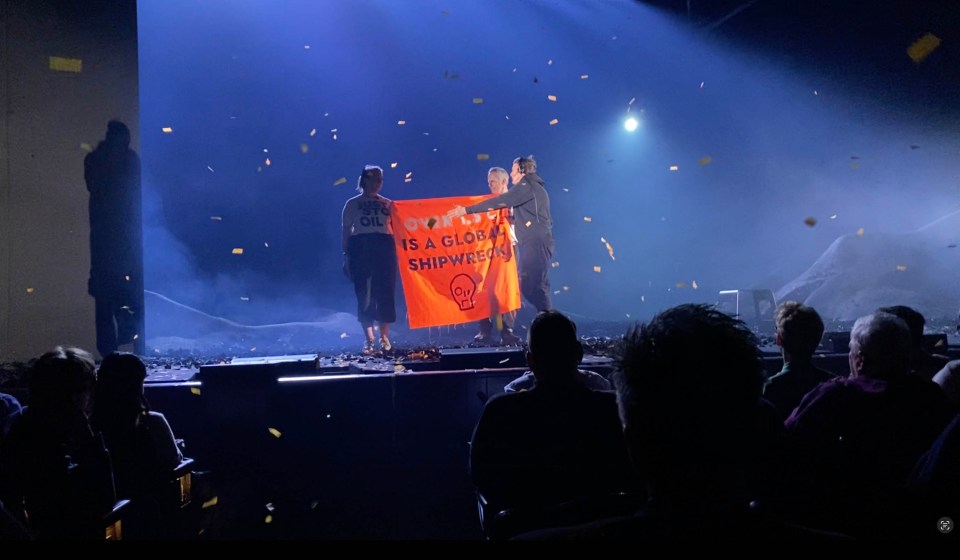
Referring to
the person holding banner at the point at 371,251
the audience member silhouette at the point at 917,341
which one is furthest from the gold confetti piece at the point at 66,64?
the audience member silhouette at the point at 917,341

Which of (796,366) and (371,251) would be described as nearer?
(796,366)

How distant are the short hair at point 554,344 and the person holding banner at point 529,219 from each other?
15.3ft

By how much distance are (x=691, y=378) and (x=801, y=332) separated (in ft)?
7.53

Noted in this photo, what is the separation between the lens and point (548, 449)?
220 centimetres

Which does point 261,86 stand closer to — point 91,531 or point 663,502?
point 91,531

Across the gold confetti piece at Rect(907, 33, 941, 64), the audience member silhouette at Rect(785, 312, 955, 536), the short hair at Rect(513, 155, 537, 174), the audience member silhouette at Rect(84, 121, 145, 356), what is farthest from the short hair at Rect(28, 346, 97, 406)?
the gold confetti piece at Rect(907, 33, 941, 64)

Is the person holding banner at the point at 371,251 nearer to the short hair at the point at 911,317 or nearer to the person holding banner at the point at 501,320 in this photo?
the person holding banner at the point at 501,320

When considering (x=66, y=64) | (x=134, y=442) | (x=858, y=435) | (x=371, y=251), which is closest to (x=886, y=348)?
(x=858, y=435)

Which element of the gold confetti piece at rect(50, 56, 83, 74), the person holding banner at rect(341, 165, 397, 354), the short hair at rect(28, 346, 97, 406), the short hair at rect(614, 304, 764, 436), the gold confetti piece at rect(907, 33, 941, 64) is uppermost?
the gold confetti piece at rect(907, 33, 941, 64)

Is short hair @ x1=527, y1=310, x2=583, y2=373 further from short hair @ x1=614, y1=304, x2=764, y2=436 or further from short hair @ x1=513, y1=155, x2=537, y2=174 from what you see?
short hair @ x1=513, y1=155, x2=537, y2=174

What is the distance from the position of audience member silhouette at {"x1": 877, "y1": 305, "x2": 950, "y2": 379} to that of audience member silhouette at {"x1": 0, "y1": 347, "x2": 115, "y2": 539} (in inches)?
138

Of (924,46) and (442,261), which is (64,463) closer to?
(442,261)

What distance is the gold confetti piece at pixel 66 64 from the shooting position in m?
5.87

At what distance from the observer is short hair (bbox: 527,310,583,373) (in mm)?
2469
